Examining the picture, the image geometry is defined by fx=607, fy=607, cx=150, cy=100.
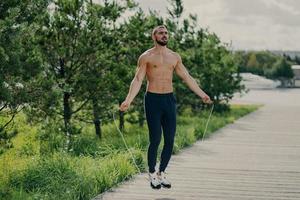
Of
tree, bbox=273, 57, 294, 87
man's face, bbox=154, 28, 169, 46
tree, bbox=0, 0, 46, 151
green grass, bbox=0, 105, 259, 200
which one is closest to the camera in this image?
green grass, bbox=0, 105, 259, 200

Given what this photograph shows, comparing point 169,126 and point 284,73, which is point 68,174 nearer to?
point 169,126

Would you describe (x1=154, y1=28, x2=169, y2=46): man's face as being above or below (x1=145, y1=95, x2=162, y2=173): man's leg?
above

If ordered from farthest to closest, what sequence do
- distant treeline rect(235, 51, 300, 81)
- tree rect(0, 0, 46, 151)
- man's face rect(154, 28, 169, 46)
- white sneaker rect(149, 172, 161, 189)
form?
distant treeline rect(235, 51, 300, 81)
tree rect(0, 0, 46, 151)
white sneaker rect(149, 172, 161, 189)
man's face rect(154, 28, 169, 46)

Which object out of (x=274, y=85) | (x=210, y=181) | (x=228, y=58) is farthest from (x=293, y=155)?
(x=274, y=85)

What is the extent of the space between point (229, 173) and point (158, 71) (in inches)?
96.0

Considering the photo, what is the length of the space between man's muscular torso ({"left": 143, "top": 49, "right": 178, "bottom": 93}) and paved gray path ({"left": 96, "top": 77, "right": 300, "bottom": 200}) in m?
1.21

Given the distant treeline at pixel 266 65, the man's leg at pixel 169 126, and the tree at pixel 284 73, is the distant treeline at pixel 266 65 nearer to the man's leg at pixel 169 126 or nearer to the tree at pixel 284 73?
the tree at pixel 284 73

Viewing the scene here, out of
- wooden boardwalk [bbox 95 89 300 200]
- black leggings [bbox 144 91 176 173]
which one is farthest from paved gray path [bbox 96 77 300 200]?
black leggings [bbox 144 91 176 173]

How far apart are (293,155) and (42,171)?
5.48 metres

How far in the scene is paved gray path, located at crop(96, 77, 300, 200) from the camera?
6957mm

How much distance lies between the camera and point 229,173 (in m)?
8.65

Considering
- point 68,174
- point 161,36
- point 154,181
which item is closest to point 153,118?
point 154,181

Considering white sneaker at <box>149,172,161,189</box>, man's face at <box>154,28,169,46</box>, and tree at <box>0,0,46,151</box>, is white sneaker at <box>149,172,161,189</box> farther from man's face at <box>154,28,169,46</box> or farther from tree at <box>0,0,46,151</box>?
tree at <box>0,0,46,151</box>

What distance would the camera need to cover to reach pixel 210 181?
791cm
